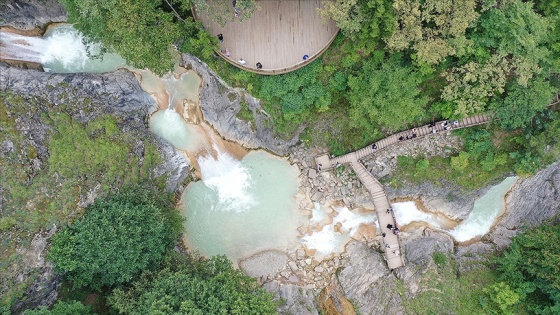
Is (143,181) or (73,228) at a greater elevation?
(143,181)

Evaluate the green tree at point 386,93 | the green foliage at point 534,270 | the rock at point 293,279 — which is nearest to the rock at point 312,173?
the green tree at point 386,93

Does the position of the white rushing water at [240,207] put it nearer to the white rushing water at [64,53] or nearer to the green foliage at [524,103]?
the white rushing water at [64,53]

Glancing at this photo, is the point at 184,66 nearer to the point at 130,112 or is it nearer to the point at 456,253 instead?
the point at 130,112

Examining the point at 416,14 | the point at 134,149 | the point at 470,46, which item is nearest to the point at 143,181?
the point at 134,149

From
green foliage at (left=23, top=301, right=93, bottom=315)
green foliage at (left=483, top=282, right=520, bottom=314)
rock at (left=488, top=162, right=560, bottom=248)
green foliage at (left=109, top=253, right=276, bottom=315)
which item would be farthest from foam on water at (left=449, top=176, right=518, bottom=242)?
green foliage at (left=23, top=301, right=93, bottom=315)

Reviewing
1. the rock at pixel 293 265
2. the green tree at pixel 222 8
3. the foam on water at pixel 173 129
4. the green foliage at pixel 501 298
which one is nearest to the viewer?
the green tree at pixel 222 8

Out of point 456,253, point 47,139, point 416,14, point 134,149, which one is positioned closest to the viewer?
→ point 416,14
